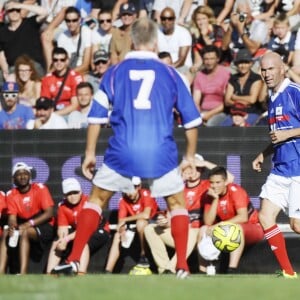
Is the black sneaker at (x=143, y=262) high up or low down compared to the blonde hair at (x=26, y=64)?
down

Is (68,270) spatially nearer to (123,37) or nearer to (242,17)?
(123,37)

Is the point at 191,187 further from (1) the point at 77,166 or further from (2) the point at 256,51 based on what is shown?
(2) the point at 256,51

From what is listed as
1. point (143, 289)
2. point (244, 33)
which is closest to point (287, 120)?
point (143, 289)

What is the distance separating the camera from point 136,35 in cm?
974

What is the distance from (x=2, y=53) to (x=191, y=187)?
15.1ft

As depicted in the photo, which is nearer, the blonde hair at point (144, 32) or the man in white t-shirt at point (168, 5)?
the blonde hair at point (144, 32)

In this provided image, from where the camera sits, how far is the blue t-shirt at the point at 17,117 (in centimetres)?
1614

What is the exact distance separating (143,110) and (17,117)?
661cm

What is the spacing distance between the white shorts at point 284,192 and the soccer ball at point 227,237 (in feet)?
5.59

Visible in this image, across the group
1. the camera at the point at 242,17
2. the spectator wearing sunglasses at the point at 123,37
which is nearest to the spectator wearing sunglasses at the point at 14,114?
the spectator wearing sunglasses at the point at 123,37

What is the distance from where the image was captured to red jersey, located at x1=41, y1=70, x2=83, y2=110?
16.7 metres

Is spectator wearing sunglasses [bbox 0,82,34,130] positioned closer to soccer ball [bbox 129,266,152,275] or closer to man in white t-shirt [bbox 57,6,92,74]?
man in white t-shirt [bbox 57,6,92,74]

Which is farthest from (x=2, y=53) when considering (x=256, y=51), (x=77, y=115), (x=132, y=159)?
(x=132, y=159)

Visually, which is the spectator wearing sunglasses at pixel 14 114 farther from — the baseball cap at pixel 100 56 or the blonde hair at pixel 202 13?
the blonde hair at pixel 202 13
